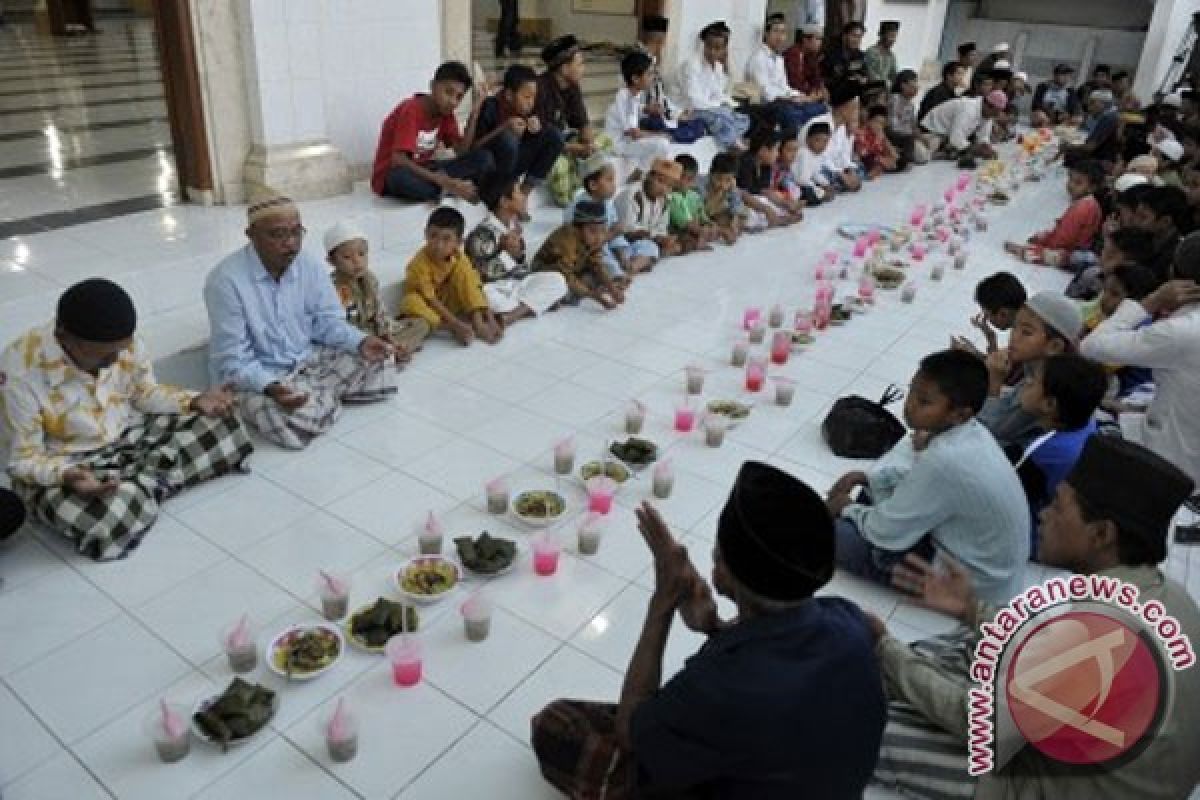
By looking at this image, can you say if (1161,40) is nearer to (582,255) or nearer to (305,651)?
(582,255)

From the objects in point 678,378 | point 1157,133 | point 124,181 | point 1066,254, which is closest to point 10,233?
point 124,181

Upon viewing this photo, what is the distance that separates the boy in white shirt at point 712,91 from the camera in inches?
343

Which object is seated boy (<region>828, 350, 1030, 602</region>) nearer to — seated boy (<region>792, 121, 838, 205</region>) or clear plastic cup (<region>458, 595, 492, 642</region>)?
clear plastic cup (<region>458, 595, 492, 642</region>)

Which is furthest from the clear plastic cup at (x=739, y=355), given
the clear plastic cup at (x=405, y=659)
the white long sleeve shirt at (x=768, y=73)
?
the white long sleeve shirt at (x=768, y=73)

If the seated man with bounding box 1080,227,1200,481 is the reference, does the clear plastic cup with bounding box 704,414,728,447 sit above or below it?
below

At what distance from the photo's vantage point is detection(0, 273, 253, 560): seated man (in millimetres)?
2822

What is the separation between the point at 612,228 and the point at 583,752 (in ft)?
14.6

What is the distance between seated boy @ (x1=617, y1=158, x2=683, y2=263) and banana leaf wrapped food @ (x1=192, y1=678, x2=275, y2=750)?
441cm

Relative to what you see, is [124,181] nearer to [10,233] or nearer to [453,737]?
[10,233]

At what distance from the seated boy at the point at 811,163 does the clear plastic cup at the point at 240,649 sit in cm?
708

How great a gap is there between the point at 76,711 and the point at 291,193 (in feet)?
12.6

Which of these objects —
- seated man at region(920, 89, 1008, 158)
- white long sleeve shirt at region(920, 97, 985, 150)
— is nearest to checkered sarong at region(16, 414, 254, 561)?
seated man at region(920, 89, 1008, 158)

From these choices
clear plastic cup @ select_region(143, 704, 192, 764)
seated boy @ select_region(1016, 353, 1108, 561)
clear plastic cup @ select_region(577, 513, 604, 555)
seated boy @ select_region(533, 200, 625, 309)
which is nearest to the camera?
clear plastic cup @ select_region(143, 704, 192, 764)

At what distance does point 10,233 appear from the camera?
15.2 feet
